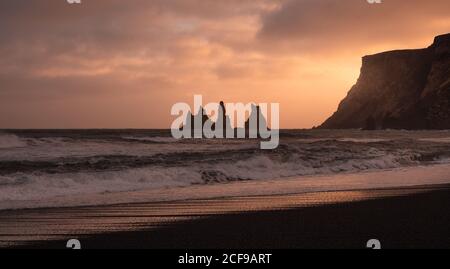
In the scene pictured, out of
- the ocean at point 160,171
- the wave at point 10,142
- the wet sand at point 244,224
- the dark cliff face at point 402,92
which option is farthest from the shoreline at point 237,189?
the dark cliff face at point 402,92

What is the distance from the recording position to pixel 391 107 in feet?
571

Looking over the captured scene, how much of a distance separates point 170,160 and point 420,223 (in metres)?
18.1

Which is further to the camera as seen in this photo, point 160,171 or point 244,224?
point 160,171

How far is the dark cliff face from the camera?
15512 cm

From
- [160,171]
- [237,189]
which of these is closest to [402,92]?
[160,171]

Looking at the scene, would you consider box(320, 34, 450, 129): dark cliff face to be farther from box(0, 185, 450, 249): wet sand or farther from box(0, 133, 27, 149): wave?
box(0, 185, 450, 249): wet sand

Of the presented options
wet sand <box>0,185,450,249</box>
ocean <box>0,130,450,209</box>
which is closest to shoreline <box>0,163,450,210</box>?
ocean <box>0,130,450,209</box>

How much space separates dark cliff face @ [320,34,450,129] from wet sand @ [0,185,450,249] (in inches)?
5843

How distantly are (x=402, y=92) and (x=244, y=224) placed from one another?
17390 cm

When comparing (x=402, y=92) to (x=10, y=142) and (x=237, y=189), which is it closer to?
(x=10, y=142)

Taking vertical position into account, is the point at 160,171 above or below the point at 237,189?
above

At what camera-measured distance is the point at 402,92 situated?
176m

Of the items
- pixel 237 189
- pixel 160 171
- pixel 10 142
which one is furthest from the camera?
pixel 10 142
